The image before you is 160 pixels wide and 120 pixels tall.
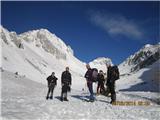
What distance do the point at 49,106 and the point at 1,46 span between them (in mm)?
131677

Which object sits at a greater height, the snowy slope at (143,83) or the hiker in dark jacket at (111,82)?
the snowy slope at (143,83)

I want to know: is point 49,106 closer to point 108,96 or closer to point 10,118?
point 10,118

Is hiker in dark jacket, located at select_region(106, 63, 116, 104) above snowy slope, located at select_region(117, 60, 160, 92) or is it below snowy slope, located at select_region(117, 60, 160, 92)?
below

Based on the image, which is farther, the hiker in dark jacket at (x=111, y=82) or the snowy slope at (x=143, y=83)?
the snowy slope at (x=143, y=83)

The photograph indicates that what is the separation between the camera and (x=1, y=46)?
14638 centimetres

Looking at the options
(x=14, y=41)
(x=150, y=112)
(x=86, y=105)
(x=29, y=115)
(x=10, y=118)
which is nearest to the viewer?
(x=10, y=118)

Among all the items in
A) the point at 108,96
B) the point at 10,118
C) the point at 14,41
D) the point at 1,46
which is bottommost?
the point at 10,118

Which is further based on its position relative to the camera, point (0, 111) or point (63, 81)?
A: point (63, 81)

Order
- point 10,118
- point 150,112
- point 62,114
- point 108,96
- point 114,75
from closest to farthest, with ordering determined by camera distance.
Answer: point 10,118
point 62,114
point 150,112
point 114,75
point 108,96

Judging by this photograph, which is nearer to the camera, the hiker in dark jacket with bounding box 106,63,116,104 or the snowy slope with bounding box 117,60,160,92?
the hiker in dark jacket with bounding box 106,63,116,104

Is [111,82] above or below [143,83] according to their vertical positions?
below

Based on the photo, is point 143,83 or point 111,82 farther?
point 143,83

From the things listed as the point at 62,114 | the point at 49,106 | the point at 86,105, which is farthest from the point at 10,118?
the point at 86,105

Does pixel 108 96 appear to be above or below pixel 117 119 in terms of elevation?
above
